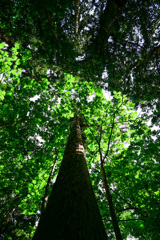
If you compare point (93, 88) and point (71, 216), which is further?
point (93, 88)

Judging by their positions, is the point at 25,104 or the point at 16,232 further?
the point at 16,232

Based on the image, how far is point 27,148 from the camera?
610 cm

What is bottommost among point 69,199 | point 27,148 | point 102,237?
point 102,237

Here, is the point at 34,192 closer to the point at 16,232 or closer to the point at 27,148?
the point at 27,148

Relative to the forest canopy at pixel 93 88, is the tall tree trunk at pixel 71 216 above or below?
below

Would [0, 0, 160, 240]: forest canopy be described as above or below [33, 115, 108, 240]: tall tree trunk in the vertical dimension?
above

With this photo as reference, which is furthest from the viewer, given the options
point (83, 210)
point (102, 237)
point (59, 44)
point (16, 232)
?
point (16, 232)

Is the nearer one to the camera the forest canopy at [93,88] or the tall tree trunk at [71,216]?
the tall tree trunk at [71,216]

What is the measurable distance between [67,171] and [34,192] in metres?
3.83

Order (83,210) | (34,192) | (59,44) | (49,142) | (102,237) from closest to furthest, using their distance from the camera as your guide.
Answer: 1. (102,237)
2. (83,210)
3. (59,44)
4. (34,192)
5. (49,142)

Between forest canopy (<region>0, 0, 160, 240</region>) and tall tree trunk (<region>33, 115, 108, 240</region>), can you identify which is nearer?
tall tree trunk (<region>33, 115, 108, 240</region>)

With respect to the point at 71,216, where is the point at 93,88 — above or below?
above

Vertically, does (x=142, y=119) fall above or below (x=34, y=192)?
above

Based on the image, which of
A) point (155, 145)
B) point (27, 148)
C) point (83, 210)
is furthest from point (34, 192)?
point (155, 145)
